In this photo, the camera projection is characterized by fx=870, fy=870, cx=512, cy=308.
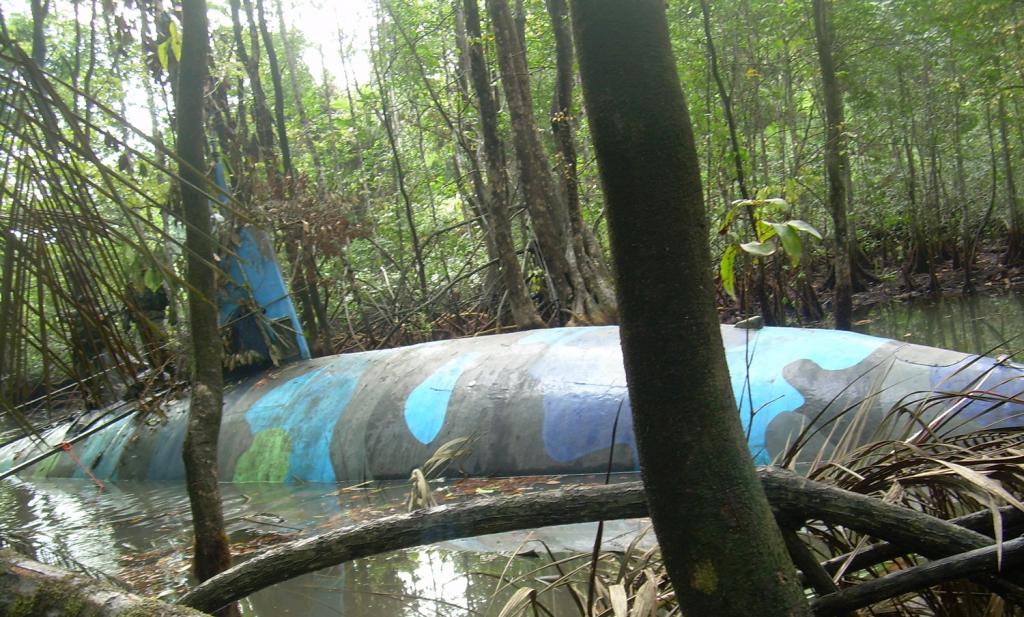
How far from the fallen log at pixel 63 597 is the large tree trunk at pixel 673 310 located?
753 millimetres

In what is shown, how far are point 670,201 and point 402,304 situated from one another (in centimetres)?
1113

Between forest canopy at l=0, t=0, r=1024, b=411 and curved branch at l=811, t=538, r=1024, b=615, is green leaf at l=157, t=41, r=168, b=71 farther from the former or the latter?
curved branch at l=811, t=538, r=1024, b=615

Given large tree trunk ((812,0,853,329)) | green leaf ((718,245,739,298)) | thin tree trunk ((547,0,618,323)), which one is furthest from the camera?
large tree trunk ((812,0,853,329))

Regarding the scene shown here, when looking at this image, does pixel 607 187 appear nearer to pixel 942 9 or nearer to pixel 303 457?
pixel 303 457

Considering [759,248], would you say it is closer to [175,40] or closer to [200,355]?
[200,355]

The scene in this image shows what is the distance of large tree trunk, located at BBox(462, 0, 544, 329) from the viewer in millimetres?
8555

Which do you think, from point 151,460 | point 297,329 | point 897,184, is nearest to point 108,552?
point 151,460

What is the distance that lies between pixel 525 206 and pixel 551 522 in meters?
8.33

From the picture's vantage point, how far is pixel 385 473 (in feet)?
20.9

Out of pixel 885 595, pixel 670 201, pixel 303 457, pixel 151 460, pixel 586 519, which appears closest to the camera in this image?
pixel 670 201

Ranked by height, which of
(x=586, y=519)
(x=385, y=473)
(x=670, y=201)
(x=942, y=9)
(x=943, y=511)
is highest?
(x=942, y=9)

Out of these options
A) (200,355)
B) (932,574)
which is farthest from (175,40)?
(932,574)

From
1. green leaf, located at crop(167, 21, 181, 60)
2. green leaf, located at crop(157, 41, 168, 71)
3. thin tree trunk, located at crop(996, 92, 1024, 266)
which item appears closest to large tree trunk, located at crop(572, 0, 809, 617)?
green leaf, located at crop(167, 21, 181, 60)

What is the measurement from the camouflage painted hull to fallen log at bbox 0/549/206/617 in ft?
10.5
